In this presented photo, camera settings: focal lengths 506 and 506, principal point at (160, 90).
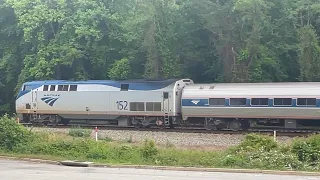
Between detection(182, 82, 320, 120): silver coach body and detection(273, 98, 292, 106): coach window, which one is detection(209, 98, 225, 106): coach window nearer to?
detection(182, 82, 320, 120): silver coach body

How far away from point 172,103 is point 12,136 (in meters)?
14.6

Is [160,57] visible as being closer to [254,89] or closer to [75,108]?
[75,108]

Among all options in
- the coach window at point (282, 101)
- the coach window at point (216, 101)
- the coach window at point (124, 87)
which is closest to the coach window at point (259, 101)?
the coach window at point (282, 101)

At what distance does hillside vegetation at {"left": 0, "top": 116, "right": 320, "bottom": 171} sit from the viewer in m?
20.2

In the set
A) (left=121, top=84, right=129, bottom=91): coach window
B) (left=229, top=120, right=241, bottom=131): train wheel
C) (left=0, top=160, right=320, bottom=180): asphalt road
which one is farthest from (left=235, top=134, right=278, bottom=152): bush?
(left=121, top=84, right=129, bottom=91): coach window

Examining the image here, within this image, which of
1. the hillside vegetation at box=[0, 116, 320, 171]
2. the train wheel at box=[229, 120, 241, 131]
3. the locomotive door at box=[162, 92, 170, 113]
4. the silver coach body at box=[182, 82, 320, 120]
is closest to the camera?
the hillside vegetation at box=[0, 116, 320, 171]

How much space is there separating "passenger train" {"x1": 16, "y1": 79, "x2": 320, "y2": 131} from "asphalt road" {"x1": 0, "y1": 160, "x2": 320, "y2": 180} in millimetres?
16179

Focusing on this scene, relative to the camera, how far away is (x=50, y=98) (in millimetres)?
42344

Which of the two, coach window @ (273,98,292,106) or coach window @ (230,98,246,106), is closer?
coach window @ (273,98,292,106)

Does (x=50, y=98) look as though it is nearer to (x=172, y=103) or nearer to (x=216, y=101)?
(x=172, y=103)

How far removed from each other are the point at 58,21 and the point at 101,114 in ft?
52.7

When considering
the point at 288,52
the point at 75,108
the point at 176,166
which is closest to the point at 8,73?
the point at 75,108

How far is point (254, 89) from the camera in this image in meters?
34.7

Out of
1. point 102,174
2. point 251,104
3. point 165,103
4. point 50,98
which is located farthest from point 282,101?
point 50,98
